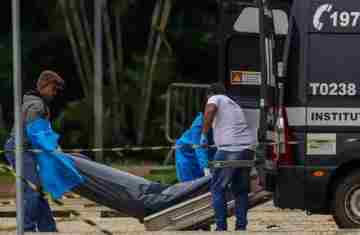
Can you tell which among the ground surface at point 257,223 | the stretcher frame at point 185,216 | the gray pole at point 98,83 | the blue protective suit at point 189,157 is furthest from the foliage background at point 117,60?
the stretcher frame at point 185,216

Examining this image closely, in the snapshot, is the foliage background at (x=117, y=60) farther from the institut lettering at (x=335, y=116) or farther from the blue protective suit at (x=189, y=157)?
the institut lettering at (x=335, y=116)

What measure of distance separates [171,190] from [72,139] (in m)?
14.2

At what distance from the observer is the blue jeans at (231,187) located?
1195cm

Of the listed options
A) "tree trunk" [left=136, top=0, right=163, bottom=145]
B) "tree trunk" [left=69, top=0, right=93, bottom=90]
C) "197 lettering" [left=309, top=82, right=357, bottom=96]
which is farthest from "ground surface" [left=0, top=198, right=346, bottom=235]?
"tree trunk" [left=69, top=0, right=93, bottom=90]

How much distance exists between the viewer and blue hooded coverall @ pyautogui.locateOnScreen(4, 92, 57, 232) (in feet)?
36.8

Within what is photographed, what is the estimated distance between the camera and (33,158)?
37.2 ft

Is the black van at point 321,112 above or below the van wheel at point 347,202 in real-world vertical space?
above

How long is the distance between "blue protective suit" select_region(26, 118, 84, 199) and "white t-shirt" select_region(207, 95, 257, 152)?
1.69m

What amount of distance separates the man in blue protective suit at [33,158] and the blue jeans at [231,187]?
5.69 feet

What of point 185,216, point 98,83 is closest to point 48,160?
point 185,216

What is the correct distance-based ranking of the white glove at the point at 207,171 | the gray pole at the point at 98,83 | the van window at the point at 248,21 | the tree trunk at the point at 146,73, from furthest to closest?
the tree trunk at the point at 146,73, the gray pole at the point at 98,83, the van window at the point at 248,21, the white glove at the point at 207,171

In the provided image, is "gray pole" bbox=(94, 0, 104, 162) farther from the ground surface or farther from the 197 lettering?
the 197 lettering

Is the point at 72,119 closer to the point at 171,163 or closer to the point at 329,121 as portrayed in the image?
the point at 171,163

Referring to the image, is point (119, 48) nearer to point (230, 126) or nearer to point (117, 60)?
point (117, 60)
